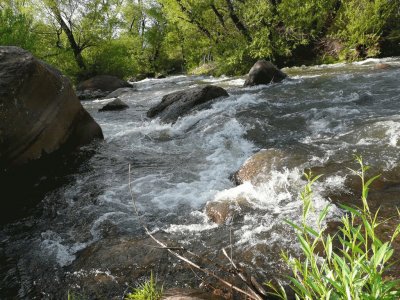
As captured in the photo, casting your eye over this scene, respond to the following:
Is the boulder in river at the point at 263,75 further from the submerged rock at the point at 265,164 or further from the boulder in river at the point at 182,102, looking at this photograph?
the submerged rock at the point at 265,164

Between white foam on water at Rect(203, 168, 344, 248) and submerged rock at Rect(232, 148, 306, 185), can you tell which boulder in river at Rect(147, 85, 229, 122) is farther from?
white foam on water at Rect(203, 168, 344, 248)

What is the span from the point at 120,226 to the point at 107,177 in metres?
1.81

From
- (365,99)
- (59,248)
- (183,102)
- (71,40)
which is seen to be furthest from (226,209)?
(71,40)

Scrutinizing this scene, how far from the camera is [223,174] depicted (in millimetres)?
5598

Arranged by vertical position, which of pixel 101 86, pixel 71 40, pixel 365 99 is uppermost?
pixel 71 40

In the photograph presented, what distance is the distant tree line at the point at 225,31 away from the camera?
52.1ft

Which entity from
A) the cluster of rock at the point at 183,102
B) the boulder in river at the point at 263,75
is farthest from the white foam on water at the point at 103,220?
the boulder in river at the point at 263,75

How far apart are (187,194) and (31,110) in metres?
3.43

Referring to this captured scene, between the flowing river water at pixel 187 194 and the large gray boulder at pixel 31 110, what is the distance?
74cm

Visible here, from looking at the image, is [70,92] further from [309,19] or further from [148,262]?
[309,19]

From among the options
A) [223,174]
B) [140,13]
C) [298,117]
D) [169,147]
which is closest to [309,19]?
[298,117]

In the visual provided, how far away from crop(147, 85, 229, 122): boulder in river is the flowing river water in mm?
706

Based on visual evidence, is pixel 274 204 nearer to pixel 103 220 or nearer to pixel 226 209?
pixel 226 209

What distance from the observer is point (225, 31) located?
2055cm
